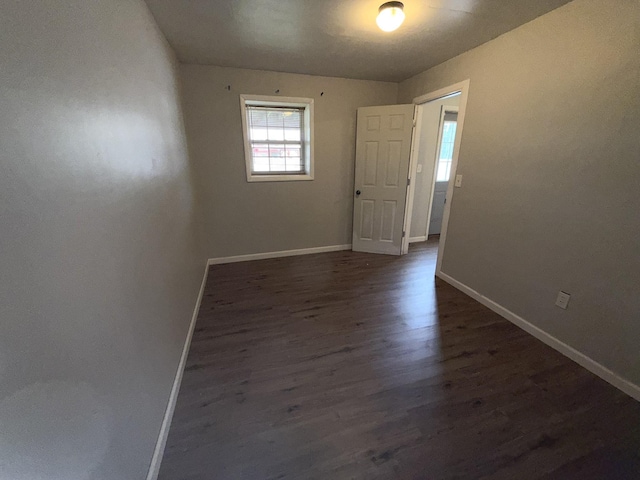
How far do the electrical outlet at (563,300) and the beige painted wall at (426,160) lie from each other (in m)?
2.57

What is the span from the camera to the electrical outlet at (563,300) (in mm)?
1904

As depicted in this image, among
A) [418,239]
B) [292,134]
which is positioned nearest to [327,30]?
[292,134]

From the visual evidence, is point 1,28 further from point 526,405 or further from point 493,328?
point 493,328

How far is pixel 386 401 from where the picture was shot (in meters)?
1.56

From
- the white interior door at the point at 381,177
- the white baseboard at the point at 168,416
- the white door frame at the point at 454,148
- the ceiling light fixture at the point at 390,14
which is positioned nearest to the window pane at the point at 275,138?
the white interior door at the point at 381,177

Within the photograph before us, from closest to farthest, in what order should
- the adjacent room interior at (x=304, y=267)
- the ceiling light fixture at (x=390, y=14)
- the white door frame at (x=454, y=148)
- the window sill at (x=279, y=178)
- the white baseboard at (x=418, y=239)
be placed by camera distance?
1. the adjacent room interior at (x=304, y=267)
2. the ceiling light fixture at (x=390, y=14)
3. the white door frame at (x=454, y=148)
4. the window sill at (x=279, y=178)
5. the white baseboard at (x=418, y=239)

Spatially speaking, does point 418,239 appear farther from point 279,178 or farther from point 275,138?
point 275,138

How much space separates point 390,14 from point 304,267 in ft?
8.52

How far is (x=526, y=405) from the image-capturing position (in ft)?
5.01

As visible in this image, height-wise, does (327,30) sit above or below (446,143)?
above

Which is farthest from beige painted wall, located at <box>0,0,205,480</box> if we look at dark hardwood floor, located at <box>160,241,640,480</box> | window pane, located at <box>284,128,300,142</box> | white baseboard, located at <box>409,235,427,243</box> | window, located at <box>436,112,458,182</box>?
window, located at <box>436,112,458,182</box>

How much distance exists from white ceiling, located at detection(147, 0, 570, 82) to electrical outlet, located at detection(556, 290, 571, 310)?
6.49ft

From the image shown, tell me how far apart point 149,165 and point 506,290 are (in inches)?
114

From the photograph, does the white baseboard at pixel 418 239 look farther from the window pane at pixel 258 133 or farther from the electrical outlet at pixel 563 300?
the window pane at pixel 258 133
